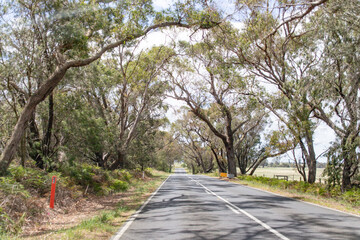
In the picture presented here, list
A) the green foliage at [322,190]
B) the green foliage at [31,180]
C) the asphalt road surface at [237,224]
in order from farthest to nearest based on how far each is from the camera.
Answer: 1. the green foliage at [322,190]
2. the green foliage at [31,180]
3. the asphalt road surface at [237,224]

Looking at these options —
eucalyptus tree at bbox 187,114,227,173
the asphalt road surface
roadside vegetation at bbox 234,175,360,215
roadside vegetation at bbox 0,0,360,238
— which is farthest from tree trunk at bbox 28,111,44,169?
eucalyptus tree at bbox 187,114,227,173

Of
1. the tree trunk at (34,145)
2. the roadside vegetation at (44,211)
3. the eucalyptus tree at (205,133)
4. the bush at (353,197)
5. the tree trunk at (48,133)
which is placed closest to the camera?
the roadside vegetation at (44,211)

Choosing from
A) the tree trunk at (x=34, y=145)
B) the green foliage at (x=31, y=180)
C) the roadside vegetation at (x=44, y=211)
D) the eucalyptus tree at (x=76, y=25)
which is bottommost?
the roadside vegetation at (x=44, y=211)

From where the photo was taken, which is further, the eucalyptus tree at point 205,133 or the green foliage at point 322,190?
the eucalyptus tree at point 205,133

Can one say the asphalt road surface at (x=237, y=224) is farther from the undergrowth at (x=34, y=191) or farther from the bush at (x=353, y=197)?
the bush at (x=353, y=197)

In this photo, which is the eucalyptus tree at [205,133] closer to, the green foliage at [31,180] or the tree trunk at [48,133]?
the tree trunk at [48,133]

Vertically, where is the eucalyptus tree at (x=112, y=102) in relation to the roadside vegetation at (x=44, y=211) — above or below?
above

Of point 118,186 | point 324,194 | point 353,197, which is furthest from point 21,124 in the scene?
point 324,194

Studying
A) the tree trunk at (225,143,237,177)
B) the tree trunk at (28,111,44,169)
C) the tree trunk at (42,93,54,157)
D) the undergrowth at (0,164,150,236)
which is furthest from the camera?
the tree trunk at (225,143,237,177)

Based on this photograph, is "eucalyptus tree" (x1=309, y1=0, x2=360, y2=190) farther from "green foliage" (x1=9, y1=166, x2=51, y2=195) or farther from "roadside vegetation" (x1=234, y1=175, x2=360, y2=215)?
"green foliage" (x1=9, y1=166, x2=51, y2=195)

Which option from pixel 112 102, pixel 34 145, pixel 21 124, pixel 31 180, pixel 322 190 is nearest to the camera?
pixel 21 124

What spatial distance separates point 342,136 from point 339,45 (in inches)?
207

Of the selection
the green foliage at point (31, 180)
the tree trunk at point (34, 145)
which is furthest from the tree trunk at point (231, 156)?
the green foliage at point (31, 180)

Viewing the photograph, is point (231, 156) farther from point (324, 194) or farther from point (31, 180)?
point (31, 180)
